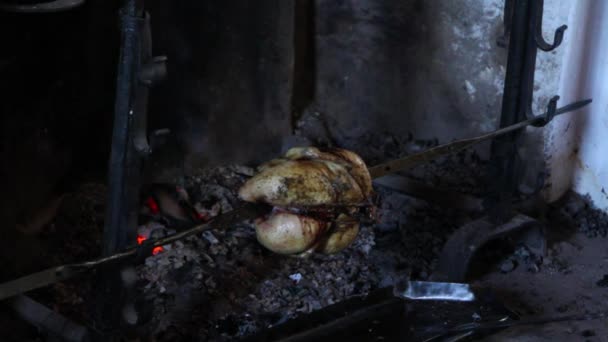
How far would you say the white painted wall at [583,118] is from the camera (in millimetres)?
3740

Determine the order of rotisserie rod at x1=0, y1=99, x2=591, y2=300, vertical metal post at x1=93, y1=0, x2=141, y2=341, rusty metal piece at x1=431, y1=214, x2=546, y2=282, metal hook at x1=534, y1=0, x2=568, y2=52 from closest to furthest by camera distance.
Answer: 1. rotisserie rod at x1=0, y1=99, x2=591, y2=300
2. vertical metal post at x1=93, y1=0, x2=141, y2=341
3. metal hook at x1=534, y1=0, x2=568, y2=52
4. rusty metal piece at x1=431, y1=214, x2=546, y2=282

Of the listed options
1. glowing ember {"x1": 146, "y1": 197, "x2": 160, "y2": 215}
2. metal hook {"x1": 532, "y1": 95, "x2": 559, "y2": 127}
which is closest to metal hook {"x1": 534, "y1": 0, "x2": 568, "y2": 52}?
metal hook {"x1": 532, "y1": 95, "x2": 559, "y2": 127}

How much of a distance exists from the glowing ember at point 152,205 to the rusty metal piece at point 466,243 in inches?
45.0

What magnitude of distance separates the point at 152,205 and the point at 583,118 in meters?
1.89

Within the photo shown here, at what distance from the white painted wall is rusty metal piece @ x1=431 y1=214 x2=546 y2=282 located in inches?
22.2

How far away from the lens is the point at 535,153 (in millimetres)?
3963

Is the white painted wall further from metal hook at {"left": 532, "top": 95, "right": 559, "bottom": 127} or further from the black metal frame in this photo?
metal hook at {"left": 532, "top": 95, "right": 559, "bottom": 127}

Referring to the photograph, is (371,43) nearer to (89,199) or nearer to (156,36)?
(156,36)

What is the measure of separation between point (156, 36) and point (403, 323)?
150 cm

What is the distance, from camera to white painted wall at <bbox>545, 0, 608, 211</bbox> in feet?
12.3

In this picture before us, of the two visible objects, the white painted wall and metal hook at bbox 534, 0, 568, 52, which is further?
the white painted wall

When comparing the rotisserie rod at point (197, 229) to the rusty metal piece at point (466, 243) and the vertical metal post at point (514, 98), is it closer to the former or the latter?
the vertical metal post at point (514, 98)

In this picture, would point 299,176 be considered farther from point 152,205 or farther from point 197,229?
point 152,205

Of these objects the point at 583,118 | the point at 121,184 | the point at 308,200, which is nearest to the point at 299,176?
the point at 308,200
